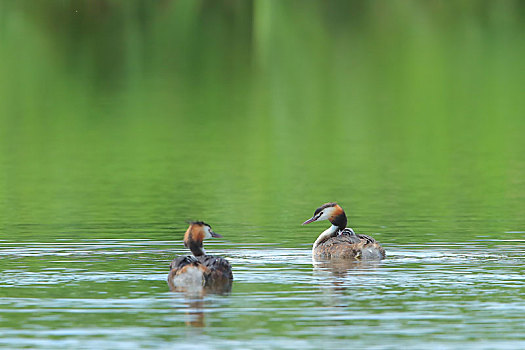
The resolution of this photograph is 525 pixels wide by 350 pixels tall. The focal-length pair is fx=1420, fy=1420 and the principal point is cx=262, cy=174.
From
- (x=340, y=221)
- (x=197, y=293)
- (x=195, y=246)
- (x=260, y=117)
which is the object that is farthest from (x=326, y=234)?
(x=260, y=117)

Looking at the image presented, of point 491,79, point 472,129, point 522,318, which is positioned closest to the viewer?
point 522,318

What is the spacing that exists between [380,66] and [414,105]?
12.4 metres

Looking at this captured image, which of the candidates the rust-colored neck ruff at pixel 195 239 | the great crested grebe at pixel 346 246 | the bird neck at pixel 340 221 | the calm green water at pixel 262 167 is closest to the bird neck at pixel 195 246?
the rust-colored neck ruff at pixel 195 239

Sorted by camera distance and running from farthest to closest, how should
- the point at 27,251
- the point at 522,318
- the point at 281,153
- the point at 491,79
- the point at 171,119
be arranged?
1. the point at 491,79
2. the point at 171,119
3. the point at 281,153
4. the point at 27,251
5. the point at 522,318

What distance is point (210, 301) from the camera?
54.6 feet

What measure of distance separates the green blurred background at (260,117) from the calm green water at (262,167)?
144 mm

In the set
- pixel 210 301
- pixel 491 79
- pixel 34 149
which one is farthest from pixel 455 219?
pixel 491 79

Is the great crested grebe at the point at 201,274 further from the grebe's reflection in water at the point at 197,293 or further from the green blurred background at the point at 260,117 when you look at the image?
the green blurred background at the point at 260,117

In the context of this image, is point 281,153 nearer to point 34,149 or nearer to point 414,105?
point 34,149

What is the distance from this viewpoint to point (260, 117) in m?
55.0

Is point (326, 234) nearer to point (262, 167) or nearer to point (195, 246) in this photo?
point (195, 246)

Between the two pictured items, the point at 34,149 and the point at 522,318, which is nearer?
the point at 522,318

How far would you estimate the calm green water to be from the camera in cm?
1560

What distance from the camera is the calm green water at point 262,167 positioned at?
1560 cm
